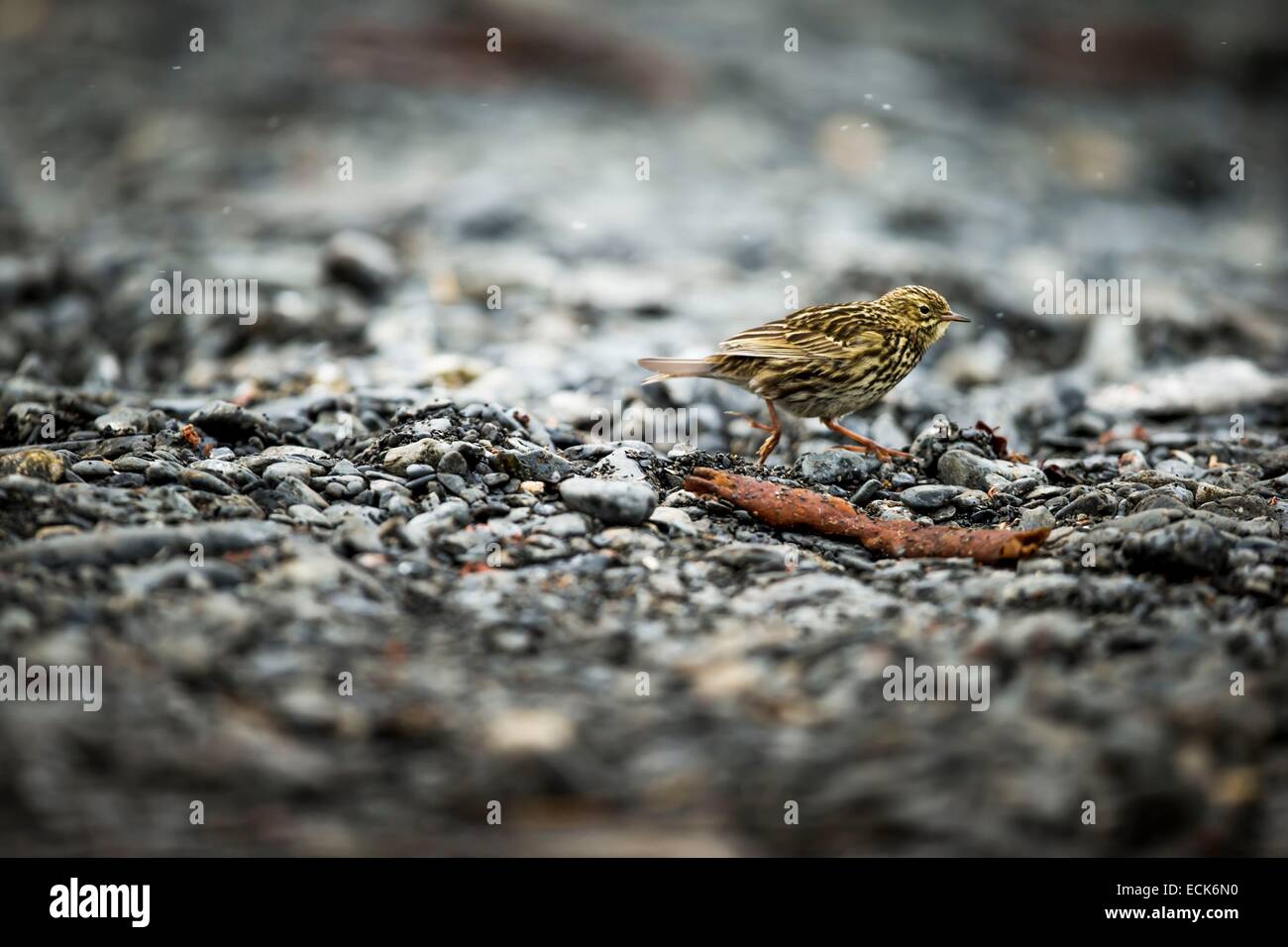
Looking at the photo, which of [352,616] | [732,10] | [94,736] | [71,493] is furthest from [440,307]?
[732,10]

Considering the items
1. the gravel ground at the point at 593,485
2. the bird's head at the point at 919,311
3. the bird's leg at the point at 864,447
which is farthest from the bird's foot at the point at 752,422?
the bird's head at the point at 919,311

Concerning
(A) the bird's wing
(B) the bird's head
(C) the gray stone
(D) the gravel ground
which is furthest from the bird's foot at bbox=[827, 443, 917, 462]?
(C) the gray stone

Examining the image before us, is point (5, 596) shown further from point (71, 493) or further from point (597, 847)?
point (597, 847)

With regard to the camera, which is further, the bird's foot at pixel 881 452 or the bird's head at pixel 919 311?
the bird's head at pixel 919 311

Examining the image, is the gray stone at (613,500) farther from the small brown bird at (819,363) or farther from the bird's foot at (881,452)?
the bird's foot at (881,452)

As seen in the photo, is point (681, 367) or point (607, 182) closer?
point (681, 367)

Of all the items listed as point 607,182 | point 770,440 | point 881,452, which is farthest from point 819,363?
point 607,182

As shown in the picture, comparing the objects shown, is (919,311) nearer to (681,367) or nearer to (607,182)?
(681,367)

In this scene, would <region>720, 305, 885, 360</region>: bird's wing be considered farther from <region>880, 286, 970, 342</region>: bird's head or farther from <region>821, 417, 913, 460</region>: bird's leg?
<region>821, 417, 913, 460</region>: bird's leg
